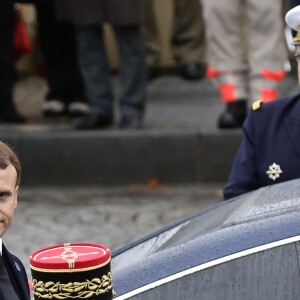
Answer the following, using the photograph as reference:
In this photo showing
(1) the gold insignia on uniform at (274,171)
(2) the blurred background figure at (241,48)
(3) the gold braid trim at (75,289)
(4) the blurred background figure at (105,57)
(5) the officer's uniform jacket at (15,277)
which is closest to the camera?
(3) the gold braid trim at (75,289)

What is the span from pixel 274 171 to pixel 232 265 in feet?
3.80

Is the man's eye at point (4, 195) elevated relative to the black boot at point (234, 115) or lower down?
elevated

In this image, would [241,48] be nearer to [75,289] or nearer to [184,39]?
[184,39]

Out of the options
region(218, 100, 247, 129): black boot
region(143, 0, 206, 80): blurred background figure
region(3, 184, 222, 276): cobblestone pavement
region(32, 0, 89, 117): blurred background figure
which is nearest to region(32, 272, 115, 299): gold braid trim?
region(3, 184, 222, 276): cobblestone pavement

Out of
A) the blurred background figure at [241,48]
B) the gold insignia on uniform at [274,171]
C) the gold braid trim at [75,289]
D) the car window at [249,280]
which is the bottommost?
the blurred background figure at [241,48]

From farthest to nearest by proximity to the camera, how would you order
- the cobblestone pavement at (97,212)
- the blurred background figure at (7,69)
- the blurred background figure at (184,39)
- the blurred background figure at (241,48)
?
the blurred background figure at (184,39) < the blurred background figure at (7,69) < the blurred background figure at (241,48) < the cobblestone pavement at (97,212)

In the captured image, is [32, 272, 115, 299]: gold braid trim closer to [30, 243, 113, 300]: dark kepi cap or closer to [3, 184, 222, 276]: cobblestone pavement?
[30, 243, 113, 300]: dark kepi cap

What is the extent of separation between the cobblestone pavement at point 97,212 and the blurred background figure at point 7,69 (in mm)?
722

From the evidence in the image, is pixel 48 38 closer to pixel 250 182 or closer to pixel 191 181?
pixel 191 181

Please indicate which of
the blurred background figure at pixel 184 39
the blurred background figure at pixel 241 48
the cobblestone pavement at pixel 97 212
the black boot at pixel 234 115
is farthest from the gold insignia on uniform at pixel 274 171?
the blurred background figure at pixel 184 39

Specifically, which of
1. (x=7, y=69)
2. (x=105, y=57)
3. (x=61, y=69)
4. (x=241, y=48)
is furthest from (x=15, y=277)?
(x=61, y=69)

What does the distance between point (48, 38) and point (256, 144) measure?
491 centimetres

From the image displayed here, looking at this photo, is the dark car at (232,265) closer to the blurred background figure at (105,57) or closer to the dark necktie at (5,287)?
the dark necktie at (5,287)

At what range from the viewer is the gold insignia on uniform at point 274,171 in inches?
149
